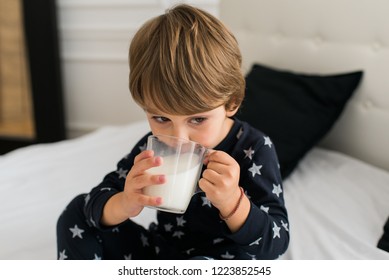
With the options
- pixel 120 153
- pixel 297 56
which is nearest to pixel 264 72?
pixel 297 56

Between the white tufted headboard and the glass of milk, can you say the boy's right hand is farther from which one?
the white tufted headboard

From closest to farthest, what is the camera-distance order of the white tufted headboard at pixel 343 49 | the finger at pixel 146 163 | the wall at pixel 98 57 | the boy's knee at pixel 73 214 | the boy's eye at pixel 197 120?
the finger at pixel 146 163 < the boy's eye at pixel 197 120 < the boy's knee at pixel 73 214 < the white tufted headboard at pixel 343 49 < the wall at pixel 98 57

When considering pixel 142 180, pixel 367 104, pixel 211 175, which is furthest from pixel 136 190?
pixel 367 104

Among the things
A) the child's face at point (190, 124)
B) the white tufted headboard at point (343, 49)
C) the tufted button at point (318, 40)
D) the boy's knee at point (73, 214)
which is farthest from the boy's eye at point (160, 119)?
the tufted button at point (318, 40)

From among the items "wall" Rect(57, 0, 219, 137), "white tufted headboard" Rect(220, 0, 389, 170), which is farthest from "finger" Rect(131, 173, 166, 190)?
"wall" Rect(57, 0, 219, 137)

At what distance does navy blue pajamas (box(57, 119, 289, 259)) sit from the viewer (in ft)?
3.07

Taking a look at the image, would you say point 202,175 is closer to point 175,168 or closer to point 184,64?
point 175,168

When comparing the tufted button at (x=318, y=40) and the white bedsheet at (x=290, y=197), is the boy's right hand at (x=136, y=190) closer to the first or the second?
the white bedsheet at (x=290, y=197)

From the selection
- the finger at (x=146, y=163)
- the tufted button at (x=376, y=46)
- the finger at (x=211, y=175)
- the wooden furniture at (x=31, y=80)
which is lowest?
the wooden furniture at (x=31, y=80)

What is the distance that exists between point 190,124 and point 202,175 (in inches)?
4.2

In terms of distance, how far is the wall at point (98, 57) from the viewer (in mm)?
2795

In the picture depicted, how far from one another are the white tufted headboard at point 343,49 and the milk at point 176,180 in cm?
94

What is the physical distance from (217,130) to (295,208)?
1.76ft
